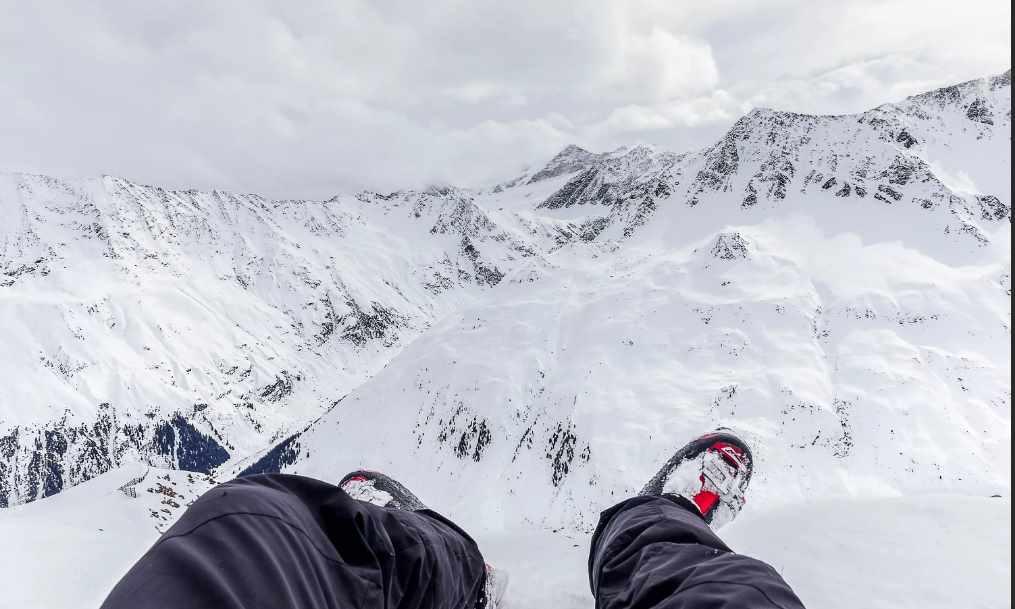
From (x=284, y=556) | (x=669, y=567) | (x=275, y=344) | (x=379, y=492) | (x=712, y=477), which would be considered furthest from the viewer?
(x=275, y=344)

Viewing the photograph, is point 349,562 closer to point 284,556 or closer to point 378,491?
point 284,556

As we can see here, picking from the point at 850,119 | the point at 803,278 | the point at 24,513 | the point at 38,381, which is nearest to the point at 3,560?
the point at 24,513

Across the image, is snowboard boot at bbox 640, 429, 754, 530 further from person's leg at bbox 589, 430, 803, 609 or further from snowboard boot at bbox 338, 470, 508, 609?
snowboard boot at bbox 338, 470, 508, 609

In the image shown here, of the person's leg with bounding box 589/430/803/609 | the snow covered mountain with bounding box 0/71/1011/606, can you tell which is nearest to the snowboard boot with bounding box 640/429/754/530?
the snow covered mountain with bounding box 0/71/1011/606

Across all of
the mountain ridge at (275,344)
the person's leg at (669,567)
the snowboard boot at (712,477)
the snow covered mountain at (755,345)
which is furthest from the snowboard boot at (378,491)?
the mountain ridge at (275,344)

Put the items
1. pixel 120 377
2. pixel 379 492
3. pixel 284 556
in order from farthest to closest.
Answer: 1. pixel 120 377
2. pixel 379 492
3. pixel 284 556

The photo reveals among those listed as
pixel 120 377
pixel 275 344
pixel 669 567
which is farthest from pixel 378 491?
pixel 275 344

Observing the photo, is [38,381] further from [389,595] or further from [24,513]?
[389,595]
